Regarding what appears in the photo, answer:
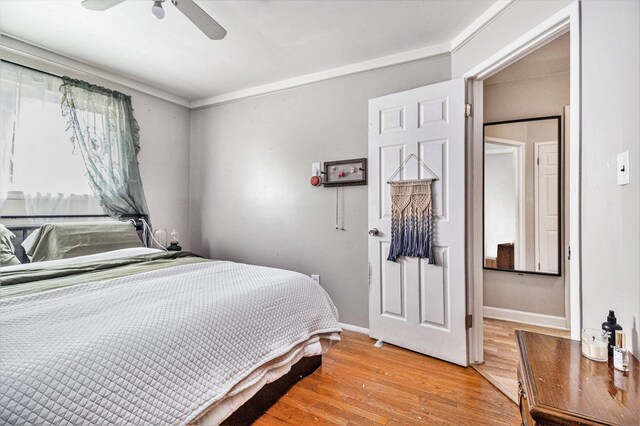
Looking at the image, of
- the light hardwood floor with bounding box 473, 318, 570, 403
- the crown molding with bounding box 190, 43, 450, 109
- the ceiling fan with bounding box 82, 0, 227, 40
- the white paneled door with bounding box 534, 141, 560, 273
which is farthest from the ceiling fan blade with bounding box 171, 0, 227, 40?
the white paneled door with bounding box 534, 141, 560, 273

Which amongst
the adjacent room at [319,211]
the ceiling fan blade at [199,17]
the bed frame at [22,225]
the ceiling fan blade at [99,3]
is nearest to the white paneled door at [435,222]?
the adjacent room at [319,211]

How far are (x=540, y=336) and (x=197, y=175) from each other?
3758 millimetres

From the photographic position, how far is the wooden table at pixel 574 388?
666 millimetres

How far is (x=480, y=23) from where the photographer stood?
209 centimetres

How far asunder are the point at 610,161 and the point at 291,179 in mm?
2516

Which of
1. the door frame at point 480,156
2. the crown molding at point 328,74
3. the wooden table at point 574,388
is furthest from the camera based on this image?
the crown molding at point 328,74

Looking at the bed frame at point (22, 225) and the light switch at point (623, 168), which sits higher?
the light switch at point (623, 168)

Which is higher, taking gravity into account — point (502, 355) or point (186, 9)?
point (186, 9)

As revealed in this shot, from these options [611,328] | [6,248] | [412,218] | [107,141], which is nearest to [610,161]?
[611,328]

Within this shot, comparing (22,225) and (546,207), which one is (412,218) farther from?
(22,225)

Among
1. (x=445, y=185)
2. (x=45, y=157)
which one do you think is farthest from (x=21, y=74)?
(x=445, y=185)

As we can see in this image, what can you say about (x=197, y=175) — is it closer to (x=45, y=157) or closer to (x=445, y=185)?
(x=45, y=157)

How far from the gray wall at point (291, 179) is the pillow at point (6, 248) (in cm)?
179

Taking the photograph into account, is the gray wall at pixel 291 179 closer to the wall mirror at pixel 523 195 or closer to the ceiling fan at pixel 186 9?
the wall mirror at pixel 523 195
